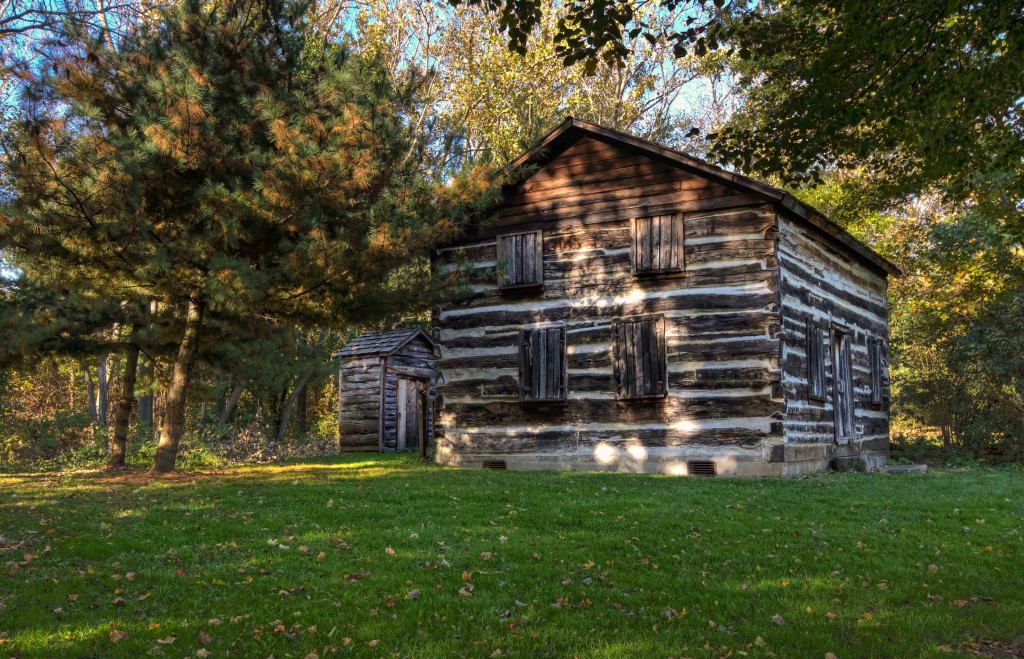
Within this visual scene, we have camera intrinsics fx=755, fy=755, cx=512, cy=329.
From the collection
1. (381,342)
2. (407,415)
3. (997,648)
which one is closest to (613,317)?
(997,648)

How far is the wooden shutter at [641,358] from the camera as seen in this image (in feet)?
52.3

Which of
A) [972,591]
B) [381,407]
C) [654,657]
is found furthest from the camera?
[381,407]

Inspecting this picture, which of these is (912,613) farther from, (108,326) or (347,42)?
(108,326)

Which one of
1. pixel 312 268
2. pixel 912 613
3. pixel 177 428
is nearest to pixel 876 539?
pixel 912 613

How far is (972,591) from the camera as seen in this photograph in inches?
267

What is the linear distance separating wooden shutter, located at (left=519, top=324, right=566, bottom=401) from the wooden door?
22.9 feet

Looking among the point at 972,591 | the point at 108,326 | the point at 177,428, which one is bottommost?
the point at 972,591

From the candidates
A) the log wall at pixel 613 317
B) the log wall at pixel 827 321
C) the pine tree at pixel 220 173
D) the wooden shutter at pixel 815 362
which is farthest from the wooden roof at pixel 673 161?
the pine tree at pixel 220 173

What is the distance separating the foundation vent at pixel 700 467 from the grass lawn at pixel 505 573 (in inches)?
131

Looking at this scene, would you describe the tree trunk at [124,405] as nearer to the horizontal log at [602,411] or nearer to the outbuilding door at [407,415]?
the horizontal log at [602,411]

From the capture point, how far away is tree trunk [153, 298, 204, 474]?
1458 centimetres

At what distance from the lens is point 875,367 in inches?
859

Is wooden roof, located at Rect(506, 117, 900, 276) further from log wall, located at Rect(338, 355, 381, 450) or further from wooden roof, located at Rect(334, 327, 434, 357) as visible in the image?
log wall, located at Rect(338, 355, 381, 450)

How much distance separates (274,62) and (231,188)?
2898 millimetres
